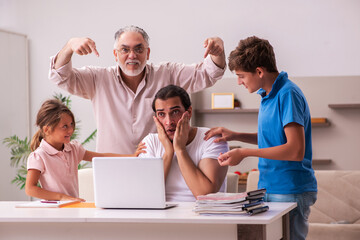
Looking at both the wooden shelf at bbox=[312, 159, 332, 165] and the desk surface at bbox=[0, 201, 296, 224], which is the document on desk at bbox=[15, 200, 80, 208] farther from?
the wooden shelf at bbox=[312, 159, 332, 165]

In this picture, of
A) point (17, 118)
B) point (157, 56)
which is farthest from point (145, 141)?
point (17, 118)

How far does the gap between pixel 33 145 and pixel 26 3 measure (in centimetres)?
417

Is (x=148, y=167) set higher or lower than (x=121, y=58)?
lower

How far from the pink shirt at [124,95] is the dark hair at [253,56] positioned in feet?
2.45

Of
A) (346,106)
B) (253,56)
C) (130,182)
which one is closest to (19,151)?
(346,106)

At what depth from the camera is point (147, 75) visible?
322 cm

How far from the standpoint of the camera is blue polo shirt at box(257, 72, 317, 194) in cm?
229

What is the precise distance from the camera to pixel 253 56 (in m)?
2.37

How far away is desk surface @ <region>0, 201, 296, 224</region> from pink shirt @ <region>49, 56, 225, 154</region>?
0.92 m

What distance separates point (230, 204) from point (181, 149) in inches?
24.0

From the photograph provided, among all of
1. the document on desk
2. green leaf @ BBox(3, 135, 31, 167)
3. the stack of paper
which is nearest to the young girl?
the document on desk

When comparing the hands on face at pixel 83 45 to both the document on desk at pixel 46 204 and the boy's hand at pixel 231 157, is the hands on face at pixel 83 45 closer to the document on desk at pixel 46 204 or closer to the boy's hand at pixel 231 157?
the document on desk at pixel 46 204

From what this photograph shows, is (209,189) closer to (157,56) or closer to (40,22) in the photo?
(157,56)

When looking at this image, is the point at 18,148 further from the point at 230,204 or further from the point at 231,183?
the point at 230,204
